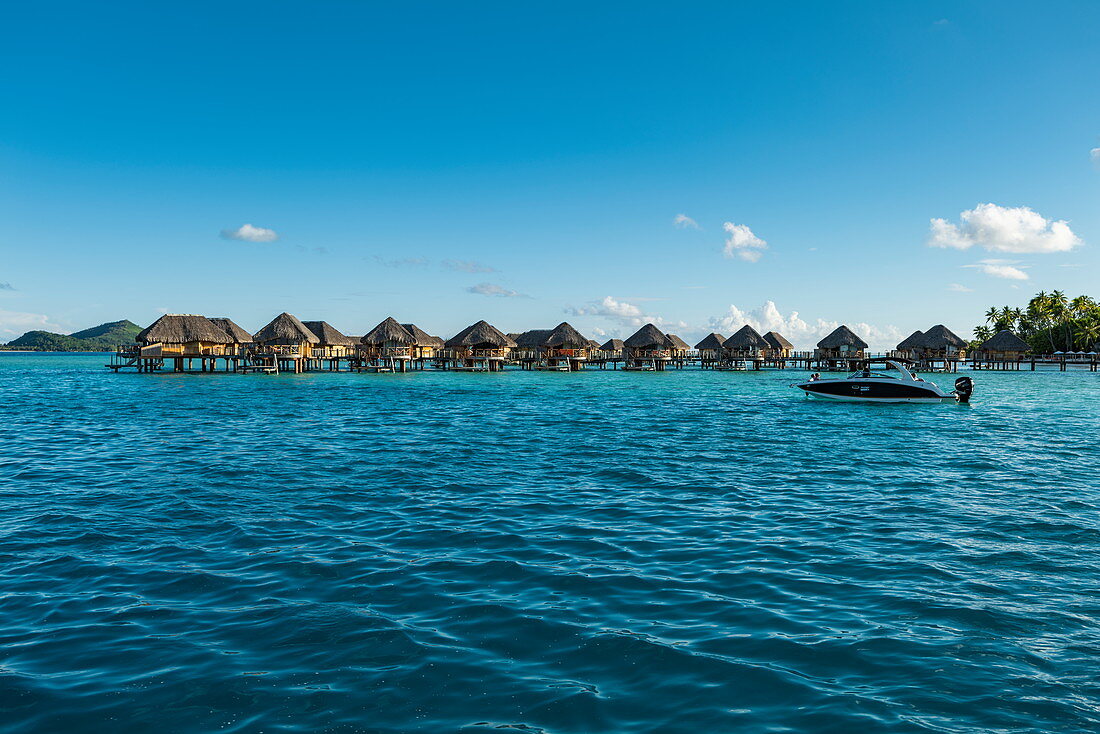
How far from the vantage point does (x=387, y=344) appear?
7262 centimetres

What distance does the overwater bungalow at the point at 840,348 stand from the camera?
251 feet

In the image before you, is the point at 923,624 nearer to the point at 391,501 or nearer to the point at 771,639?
the point at 771,639

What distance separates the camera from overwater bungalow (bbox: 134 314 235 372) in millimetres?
63438

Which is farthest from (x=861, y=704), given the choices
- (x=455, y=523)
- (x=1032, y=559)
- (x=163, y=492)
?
(x=163, y=492)

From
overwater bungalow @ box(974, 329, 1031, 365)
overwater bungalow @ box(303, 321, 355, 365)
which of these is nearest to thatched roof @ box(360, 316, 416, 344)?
overwater bungalow @ box(303, 321, 355, 365)

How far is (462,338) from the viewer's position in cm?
7319

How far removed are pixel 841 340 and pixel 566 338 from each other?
31981 mm

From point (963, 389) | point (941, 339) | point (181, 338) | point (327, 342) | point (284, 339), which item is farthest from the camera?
point (941, 339)

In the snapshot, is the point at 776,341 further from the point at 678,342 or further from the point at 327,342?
the point at 327,342

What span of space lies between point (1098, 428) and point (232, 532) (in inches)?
1092

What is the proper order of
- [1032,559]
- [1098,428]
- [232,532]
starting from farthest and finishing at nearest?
[1098,428]
[232,532]
[1032,559]

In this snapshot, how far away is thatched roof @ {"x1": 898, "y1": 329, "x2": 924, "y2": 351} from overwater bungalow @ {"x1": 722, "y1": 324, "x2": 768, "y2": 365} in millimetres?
16373

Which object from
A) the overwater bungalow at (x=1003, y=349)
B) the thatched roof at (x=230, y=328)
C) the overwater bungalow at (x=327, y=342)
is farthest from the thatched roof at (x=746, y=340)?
the thatched roof at (x=230, y=328)

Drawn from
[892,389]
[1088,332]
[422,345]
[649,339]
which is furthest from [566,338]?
[1088,332]
